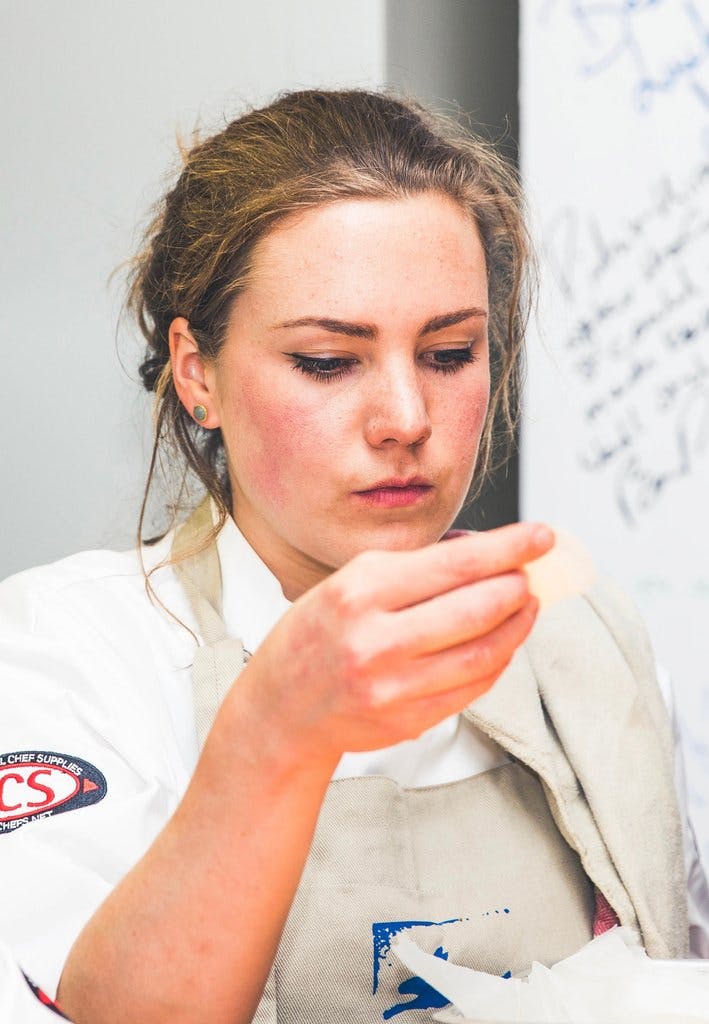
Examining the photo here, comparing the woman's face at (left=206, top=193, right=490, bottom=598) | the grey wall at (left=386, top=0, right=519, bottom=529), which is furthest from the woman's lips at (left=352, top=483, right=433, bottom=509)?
the grey wall at (left=386, top=0, right=519, bottom=529)

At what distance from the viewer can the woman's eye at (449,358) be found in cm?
85

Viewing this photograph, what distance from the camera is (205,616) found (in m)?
0.88

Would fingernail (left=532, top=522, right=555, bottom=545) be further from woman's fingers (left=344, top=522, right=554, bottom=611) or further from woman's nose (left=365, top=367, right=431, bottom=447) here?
woman's nose (left=365, top=367, right=431, bottom=447)

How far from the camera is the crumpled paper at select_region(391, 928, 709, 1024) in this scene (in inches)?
24.7

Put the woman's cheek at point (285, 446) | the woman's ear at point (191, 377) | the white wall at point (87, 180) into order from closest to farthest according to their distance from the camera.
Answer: the woman's cheek at point (285, 446) < the woman's ear at point (191, 377) < the white wall at point (87, 180)

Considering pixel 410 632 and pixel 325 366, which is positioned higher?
pixel 325 366

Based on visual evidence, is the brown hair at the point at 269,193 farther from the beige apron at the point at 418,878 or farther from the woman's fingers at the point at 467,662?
the woman's fingers at the point at 467,662

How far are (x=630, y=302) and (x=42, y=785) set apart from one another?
74 centimetres

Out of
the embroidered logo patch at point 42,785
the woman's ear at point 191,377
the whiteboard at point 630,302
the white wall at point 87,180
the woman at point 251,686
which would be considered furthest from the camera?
the white wall at point 87,180

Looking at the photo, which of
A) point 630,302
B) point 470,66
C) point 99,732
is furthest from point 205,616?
point 470,66

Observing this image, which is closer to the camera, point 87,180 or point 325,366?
point 325,366

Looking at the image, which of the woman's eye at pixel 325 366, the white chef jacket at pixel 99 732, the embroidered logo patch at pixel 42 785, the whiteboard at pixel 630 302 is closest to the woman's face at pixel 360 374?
the woman's eye at pixel 325 366

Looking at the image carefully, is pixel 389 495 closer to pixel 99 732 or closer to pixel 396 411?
pixel 396 411

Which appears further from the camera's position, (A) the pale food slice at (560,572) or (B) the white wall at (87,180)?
(B) the white wall at (87,180)
